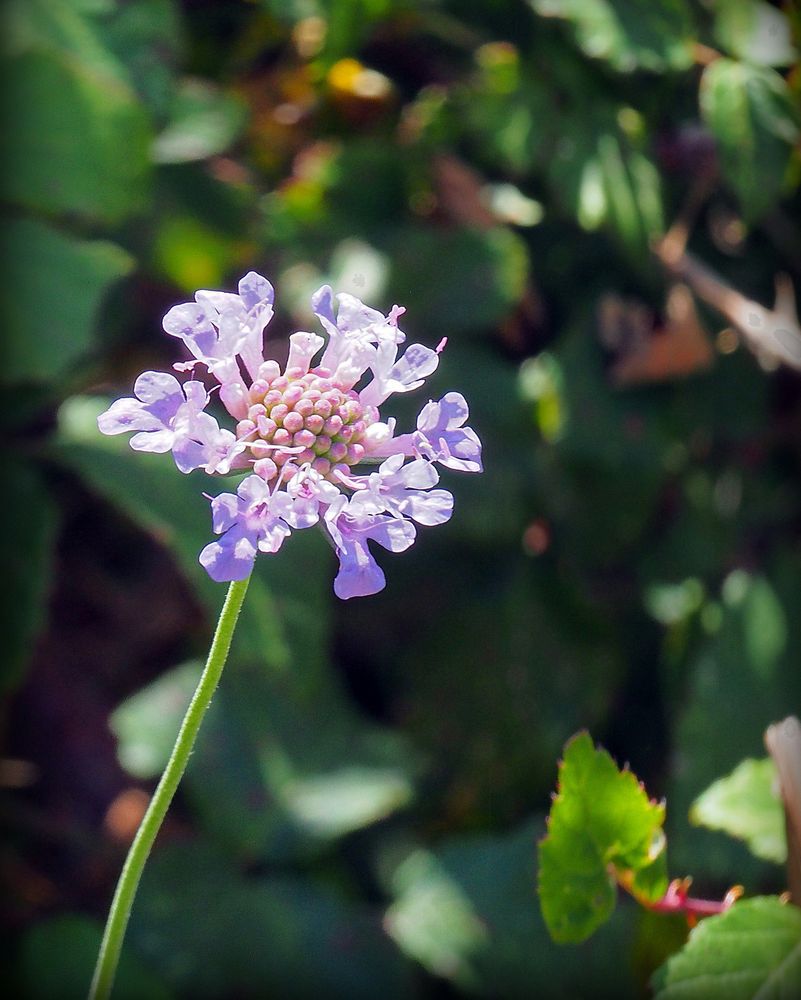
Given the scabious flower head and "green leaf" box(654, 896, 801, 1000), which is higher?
the scabious flower head

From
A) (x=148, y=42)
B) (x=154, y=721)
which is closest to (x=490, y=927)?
(x=154, y=721)

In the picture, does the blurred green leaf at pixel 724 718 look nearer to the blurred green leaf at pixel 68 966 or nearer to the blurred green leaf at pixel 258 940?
the blurred green leaf at pixel 258 940

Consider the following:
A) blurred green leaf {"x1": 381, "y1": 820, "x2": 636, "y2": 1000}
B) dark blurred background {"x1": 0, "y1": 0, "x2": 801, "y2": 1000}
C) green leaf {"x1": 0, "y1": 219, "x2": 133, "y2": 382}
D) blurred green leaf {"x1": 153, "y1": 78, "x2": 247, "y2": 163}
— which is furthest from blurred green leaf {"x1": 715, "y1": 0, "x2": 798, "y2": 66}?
blurred green leaf {"x1": 381, "y1": 820, "x2": 636, "y2": 1000}

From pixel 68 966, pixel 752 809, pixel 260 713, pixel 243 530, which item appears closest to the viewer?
pixel 243 530

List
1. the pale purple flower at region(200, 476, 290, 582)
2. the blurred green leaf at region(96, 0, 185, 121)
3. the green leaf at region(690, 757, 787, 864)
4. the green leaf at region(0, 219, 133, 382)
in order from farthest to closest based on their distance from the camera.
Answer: the blurred green leaf at region(96, 0, 185, 121) → the green leaf at region(0, 219, 133, 382) → the green leaf at region(690, 757, 787, 864) → the pale purple flower at region(200, 476, 290, 582)

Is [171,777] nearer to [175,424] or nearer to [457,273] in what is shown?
[175,424]

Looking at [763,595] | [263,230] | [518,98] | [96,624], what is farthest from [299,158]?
[763,595]

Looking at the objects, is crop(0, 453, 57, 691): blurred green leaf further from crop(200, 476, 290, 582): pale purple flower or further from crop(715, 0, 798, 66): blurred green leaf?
crop(715, 0, 798, 66): blurred green leaf
